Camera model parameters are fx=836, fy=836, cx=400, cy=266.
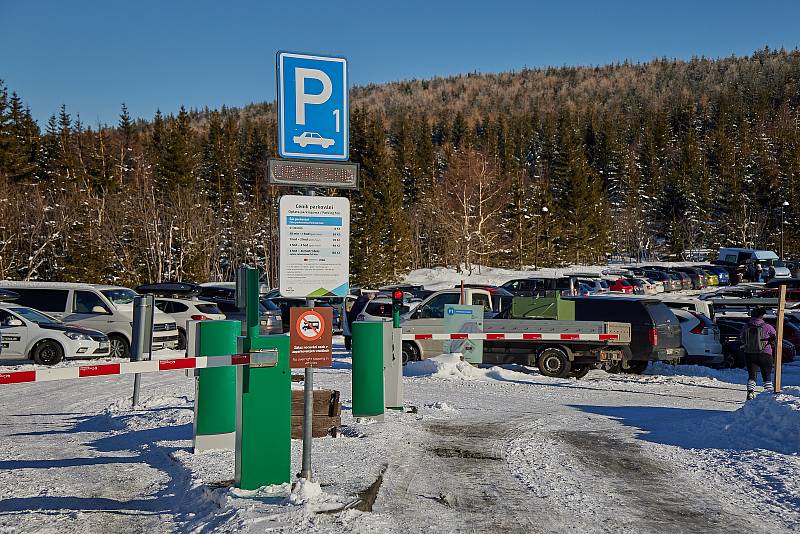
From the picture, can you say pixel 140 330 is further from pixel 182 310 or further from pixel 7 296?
pixel 182 310

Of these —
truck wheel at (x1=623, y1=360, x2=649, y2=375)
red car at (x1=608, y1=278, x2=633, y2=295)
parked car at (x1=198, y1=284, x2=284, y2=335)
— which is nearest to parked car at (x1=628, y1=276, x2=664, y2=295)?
red car at (x1=608, y1=278, x2=633, y2=295)

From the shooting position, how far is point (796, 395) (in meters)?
10.8

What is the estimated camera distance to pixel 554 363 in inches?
709

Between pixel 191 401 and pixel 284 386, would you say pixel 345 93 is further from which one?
pixel 191 401

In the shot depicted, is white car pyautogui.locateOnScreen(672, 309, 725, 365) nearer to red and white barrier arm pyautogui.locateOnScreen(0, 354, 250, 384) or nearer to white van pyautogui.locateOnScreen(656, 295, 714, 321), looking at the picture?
white van pyautogui.locateOnScreen(656, 295, 714, 321)

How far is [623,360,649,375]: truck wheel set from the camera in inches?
755

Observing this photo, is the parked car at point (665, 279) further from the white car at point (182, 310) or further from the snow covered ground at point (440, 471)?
the snow covered ground at point (440, 471)

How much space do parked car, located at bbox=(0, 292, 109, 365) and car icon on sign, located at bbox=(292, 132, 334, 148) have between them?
49.8ft

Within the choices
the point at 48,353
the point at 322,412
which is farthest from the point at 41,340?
the point at 322,412

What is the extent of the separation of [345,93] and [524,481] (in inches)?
147

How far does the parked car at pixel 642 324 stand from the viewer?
17984mm

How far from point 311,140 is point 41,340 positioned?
15355 millimetres

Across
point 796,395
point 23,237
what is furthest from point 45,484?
point 23,237

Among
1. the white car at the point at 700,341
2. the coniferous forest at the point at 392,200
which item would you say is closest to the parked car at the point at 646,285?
the coniferous forest at the point at 392,200
